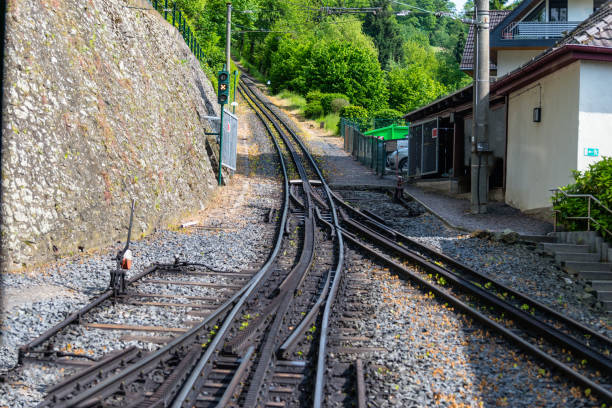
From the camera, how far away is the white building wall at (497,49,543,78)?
28109 mm

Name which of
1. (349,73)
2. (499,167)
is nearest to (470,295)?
(499,167)

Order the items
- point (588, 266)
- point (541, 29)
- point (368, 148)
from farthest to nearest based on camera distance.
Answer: point (368, 148) < point (541, 29) < point (588, 266)

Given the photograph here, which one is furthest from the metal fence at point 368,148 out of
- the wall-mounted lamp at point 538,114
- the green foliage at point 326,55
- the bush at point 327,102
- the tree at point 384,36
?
the tree at point 384,36

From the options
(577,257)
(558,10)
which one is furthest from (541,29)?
(577,257)

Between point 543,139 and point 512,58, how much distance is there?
45.0 feet

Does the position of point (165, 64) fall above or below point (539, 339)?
above

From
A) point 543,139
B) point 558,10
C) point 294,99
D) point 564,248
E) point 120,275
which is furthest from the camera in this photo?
point 294,99

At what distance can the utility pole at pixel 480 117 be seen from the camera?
58.5 ft

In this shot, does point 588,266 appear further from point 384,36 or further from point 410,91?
point 384,36

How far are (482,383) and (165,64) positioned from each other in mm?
15932

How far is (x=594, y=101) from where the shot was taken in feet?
47.5

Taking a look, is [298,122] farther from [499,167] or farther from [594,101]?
[594,101]

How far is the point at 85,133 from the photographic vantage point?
1169 cm

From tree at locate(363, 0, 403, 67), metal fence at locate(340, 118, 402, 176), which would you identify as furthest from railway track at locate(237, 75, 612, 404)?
tree at locate(363, 0, 403, 67)
